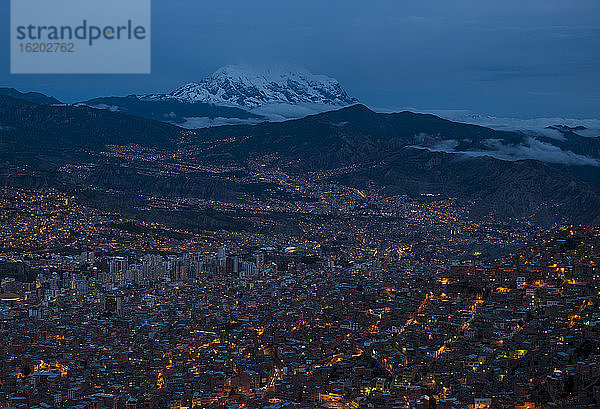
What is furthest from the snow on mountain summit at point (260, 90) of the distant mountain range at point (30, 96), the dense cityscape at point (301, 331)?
the dense cityscape at point (301, 331)

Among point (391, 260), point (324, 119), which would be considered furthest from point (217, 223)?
point (324, 119)

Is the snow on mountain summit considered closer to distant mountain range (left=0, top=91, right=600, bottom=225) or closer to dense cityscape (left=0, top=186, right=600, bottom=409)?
distant mountain range (left=0, top=91, right=600, bottom=225)

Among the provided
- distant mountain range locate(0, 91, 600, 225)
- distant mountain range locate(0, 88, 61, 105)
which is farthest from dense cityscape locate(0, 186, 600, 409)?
distant mountain range locate(0, 88, 61, 105)

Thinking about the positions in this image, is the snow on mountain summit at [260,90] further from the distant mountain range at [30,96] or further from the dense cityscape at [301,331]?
the dense cityscape at [301,331]

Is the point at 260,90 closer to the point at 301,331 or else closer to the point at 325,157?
the point at 325,157

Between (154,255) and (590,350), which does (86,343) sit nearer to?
(590,350)
